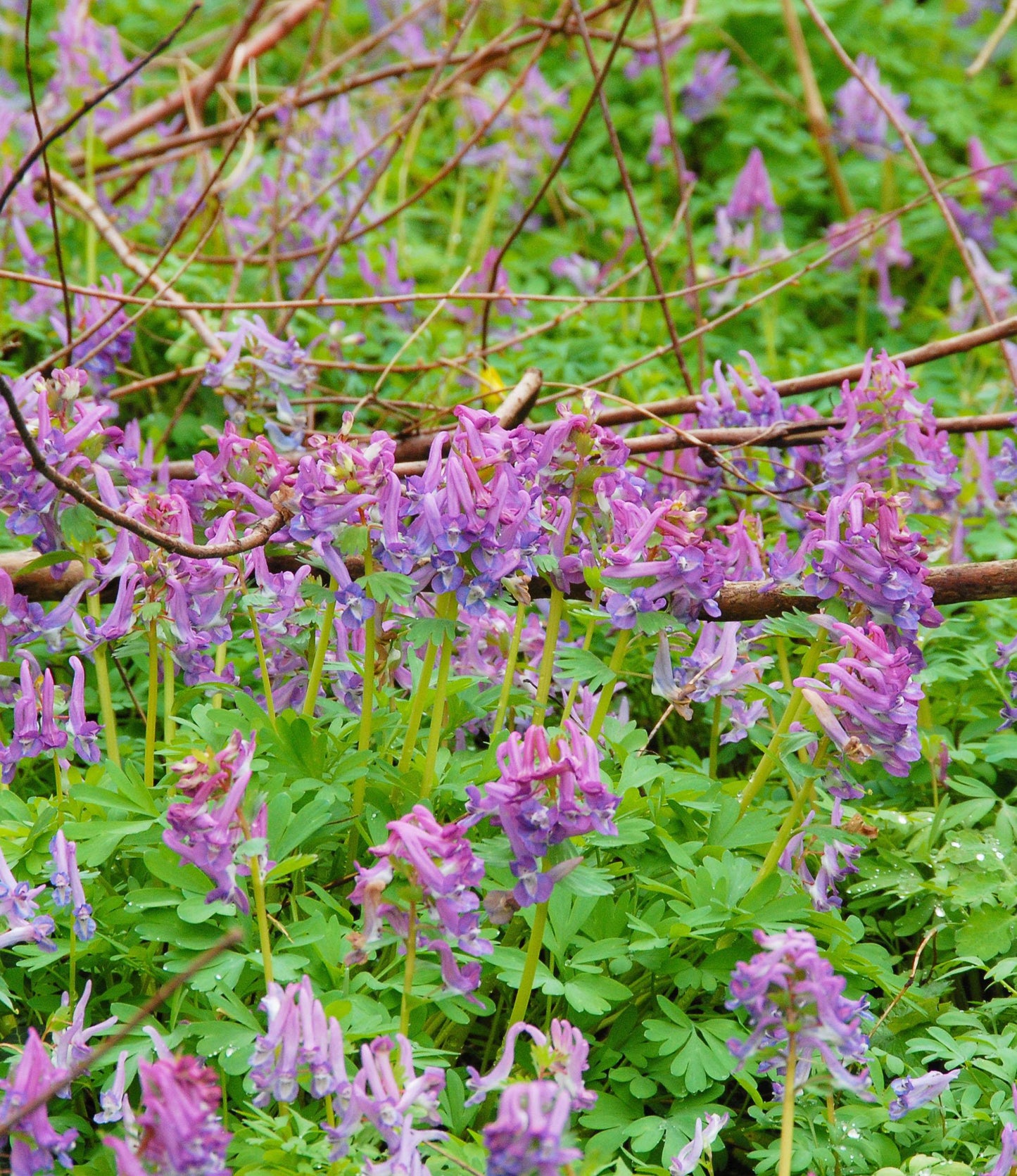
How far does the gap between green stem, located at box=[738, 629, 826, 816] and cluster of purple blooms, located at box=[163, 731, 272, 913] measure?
34.5 inches

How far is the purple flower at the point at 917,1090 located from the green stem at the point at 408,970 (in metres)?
0.84

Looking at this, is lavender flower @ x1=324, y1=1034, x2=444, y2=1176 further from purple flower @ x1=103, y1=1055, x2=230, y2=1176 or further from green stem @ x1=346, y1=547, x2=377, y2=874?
green stem @ x1=346, y1=547, x2=377, y2=874

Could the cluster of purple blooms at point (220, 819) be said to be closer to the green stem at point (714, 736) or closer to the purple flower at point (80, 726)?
the purple flower at point (80, 726)

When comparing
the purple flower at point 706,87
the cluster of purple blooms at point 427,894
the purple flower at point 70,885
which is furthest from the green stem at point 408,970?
the purple flower at point 706,87

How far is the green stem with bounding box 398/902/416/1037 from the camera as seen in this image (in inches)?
68.7

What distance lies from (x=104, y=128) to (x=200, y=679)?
13.7 ft

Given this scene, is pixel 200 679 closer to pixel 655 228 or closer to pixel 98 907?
pixel 98 907

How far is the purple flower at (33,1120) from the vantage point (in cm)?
162

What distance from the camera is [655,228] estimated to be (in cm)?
586

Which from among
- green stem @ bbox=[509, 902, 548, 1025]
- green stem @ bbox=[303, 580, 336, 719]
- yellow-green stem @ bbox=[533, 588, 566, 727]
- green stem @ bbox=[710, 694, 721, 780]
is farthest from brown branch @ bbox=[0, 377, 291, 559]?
green stem @ bbox=[710, 694, 721, 780]

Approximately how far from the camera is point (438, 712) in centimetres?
220

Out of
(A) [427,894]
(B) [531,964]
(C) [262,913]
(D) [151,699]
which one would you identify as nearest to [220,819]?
(C) [262,913]

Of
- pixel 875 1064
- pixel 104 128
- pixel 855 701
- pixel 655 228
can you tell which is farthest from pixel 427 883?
pixel 104 128

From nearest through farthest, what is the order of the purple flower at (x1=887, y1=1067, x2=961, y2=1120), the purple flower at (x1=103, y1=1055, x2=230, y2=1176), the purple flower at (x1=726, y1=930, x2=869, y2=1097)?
the purple flower at (x1=103, y1=1055, x2=230, y2=1176) → the purple flower at (x1=726, y1=930, x2=869, y2=1097) → the purple flower at (x1=887, y1=1067, x2=961, y2=1120)
